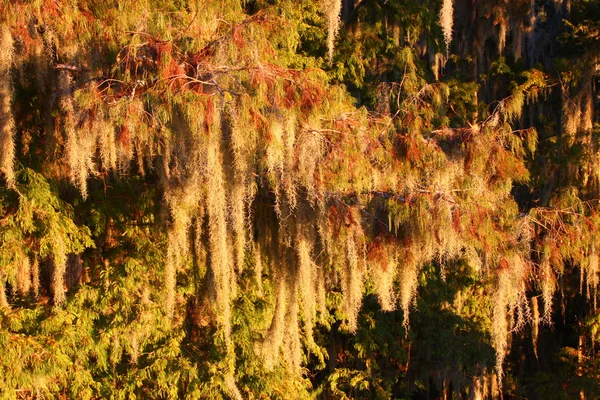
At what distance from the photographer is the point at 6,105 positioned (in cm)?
564

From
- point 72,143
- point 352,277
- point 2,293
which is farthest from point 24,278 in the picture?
point 352,277

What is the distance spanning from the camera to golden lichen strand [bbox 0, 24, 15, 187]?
5.53 metres

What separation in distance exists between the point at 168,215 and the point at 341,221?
4.99 ft

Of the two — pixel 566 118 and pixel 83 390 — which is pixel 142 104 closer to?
pixel 83 390

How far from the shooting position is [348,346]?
11.0m

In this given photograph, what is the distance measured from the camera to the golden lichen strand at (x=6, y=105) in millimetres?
5531

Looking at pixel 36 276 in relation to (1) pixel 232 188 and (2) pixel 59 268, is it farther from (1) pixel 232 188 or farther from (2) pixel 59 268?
(1) pixel 232 188

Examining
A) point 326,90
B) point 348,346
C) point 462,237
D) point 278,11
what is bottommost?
point 348,346

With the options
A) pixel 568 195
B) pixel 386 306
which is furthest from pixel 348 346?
pixel 386 306

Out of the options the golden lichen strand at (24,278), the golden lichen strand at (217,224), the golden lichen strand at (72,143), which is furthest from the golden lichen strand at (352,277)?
the golden lichen strand at (24,278)

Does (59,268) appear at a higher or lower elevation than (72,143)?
lower

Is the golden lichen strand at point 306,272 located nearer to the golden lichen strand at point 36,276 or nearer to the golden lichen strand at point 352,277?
the golden lichen strand at point 352,277

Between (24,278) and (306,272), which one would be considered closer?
(306,272)

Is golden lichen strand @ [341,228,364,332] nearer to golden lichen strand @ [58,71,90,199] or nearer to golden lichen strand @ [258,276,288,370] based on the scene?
golden lichen strand @ [258,276,288,370]
